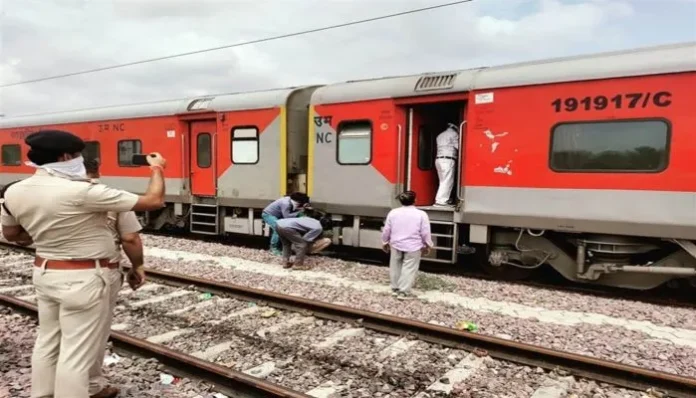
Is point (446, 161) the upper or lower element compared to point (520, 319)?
upper

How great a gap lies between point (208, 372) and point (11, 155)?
16260 millimetres

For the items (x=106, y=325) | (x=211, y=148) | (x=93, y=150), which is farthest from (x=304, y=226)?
(x=93, y=150)

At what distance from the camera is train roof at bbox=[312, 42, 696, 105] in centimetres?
625

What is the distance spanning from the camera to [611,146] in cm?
662

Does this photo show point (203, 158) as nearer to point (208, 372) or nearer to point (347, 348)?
point (347, 348)

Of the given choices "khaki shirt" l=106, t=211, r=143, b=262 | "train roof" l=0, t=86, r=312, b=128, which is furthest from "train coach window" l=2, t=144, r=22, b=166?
"khaki shirt" l=106, t=211, r=143, b=262

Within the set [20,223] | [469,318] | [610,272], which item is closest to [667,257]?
[610,272]

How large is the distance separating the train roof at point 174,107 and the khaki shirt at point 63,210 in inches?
289

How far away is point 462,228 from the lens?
8445mm

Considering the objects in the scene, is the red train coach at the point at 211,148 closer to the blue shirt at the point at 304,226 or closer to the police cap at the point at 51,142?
the blue shirt at the point at 304,226

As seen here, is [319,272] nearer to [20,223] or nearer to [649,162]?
[649,162]

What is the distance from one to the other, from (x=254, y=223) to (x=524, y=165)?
582 cm

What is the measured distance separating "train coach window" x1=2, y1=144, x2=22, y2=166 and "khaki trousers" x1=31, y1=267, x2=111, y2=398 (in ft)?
52.1

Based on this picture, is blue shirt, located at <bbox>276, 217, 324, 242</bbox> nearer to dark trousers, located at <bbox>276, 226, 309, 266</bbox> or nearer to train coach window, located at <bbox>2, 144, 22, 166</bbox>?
dark trousers, located at <bbox>276, 226, 309, 266</bbox>
